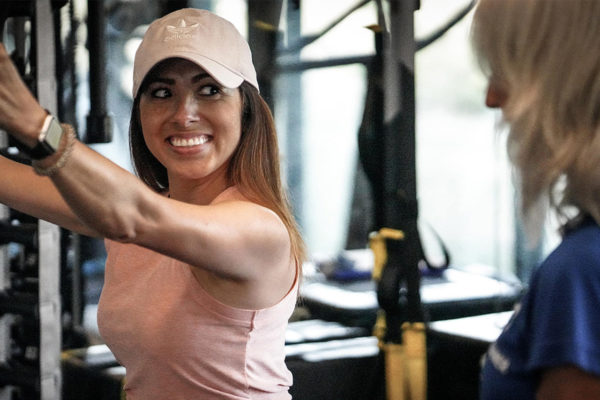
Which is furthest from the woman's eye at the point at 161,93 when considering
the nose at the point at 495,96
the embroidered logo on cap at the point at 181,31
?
the nose at the point at 495,96

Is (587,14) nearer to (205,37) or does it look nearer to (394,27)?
(205,37)

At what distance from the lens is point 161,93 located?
155 cm

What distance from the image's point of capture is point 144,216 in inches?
41.6

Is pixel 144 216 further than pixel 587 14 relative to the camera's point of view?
Yes

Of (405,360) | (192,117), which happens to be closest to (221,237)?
(192,117)

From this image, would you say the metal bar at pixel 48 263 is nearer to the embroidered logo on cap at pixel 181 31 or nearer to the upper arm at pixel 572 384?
the embroidered logo on cap at pixel 181 31

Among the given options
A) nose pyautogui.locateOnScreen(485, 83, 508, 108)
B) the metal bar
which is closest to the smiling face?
nose pyautogui.locateOnScreen(485, 83, 508, 108)

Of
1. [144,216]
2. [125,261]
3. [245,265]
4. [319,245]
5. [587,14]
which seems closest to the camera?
[587,14]

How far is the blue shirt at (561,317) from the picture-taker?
0.89 metres

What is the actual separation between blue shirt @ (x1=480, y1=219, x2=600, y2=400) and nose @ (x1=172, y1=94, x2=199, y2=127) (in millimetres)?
740

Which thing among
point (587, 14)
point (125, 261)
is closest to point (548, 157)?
point (587, 14)

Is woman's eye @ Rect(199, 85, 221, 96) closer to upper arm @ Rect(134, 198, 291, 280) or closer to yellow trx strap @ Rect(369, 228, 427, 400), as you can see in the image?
upper arm @ Rect(134, 198, 291, 280)

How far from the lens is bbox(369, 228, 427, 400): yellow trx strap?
3.48m

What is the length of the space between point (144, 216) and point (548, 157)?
48cm
